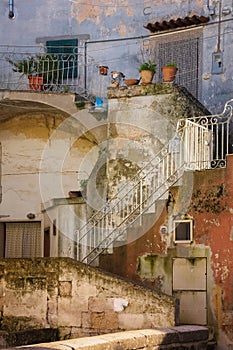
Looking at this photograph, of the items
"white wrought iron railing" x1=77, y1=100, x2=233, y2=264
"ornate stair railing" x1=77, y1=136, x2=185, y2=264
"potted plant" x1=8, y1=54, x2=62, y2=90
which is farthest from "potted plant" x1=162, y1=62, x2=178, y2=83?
"potted plant" x1=8, y1=54, x2=62, y2=90

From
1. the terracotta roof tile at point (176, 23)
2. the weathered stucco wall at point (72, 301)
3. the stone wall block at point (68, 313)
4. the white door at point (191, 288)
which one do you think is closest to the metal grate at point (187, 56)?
the terracotta roof tile at point (176, 23)

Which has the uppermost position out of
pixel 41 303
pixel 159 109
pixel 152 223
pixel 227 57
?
pixel 227 57

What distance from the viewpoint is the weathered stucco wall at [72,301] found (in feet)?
43.1

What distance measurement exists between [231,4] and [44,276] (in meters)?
7.70

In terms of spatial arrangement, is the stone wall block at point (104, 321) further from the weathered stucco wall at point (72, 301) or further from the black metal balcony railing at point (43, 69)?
the black metal balcony railing at point (43, 69)

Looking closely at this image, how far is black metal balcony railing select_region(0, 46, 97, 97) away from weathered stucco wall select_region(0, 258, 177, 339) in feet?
18.0

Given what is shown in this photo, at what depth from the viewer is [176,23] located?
19.0 m

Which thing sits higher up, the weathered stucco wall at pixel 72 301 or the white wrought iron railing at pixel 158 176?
the white wrought iron railing at pixel 158 176

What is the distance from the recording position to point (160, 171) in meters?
15.9

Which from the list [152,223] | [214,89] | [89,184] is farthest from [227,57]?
[152,223]

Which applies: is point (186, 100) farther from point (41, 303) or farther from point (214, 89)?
point (41, 303)

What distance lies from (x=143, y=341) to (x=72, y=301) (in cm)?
297

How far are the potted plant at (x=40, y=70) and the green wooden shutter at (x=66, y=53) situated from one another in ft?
0.88

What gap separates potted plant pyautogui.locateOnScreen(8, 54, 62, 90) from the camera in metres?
18.9
